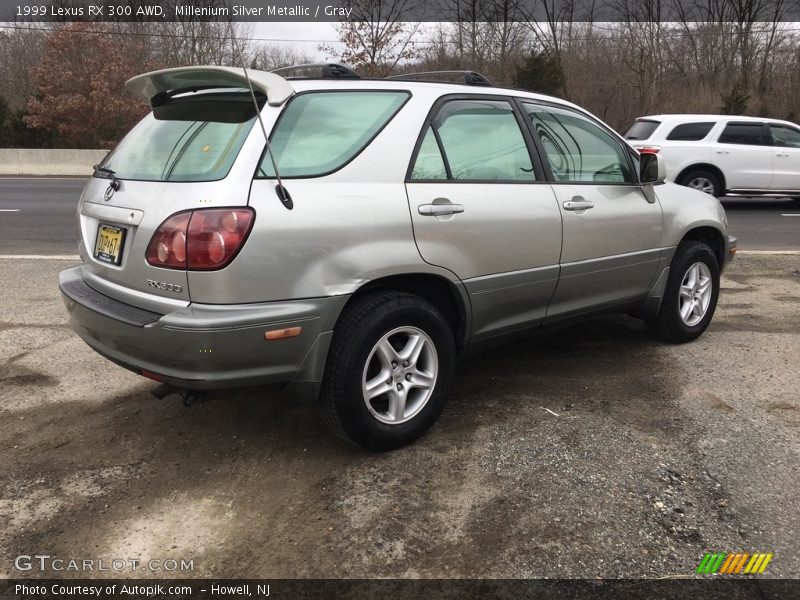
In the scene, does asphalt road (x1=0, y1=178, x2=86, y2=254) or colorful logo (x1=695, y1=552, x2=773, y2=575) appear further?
asphalt road (x1=0, y1=178, x2=86, y2=254)

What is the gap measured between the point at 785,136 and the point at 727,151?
57.1 inches

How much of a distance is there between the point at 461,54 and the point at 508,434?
99.5 feet

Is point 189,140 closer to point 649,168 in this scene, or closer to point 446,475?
point 446,475

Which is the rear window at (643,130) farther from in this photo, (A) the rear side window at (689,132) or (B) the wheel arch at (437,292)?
(B) the wheel arch at (437,292)

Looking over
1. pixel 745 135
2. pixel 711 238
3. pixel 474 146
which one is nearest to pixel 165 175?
pixel 474 146

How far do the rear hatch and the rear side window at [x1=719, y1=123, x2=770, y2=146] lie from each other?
11599mm

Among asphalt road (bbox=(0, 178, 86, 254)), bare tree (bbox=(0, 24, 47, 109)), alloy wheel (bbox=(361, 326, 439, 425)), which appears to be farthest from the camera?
bare tree (bbox=(0, 24, 47, 109))

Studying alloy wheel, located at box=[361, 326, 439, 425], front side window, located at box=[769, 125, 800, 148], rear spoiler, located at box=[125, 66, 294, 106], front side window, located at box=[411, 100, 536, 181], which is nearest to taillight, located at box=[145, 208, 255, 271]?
rear spoiler, located at box=[125, 66, 294, 106]

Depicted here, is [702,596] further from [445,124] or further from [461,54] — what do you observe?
[461,54]

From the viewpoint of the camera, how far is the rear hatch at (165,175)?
2.70 meters

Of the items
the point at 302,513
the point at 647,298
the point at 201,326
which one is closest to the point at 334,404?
the point at 302,513

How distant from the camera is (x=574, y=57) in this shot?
105 ft

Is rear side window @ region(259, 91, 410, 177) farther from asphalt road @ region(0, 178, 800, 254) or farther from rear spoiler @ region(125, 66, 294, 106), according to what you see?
asphalt road @ region(0, 178, 800, 254)

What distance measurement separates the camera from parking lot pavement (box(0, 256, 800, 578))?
2.48 m
